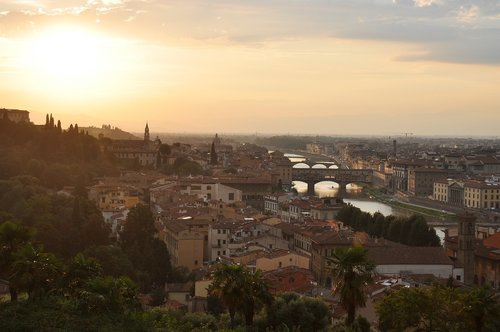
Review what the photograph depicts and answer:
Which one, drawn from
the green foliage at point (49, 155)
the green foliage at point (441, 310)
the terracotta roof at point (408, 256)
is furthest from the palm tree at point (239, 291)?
the green foliage at point (49, 155)

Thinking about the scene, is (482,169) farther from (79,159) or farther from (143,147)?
(79,159)

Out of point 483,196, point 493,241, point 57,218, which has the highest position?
point 57,218

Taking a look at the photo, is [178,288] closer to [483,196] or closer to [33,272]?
[33,272]

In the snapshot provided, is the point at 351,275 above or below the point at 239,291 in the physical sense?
→ above

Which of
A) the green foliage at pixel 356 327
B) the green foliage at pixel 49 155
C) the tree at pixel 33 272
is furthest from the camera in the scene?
the green foliage at pixel 49 155

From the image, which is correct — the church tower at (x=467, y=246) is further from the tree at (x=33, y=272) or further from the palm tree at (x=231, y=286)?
the tree at (x=33, y=272)

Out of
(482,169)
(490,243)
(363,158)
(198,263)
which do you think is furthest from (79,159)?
(363,158)

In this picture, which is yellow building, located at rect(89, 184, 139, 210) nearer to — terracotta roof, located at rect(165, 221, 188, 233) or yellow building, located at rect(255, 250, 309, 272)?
terracotta roof, located at rect(165, 221, 188, 233)

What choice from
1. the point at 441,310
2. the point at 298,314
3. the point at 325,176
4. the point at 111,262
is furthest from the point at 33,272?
the point at 325,176
